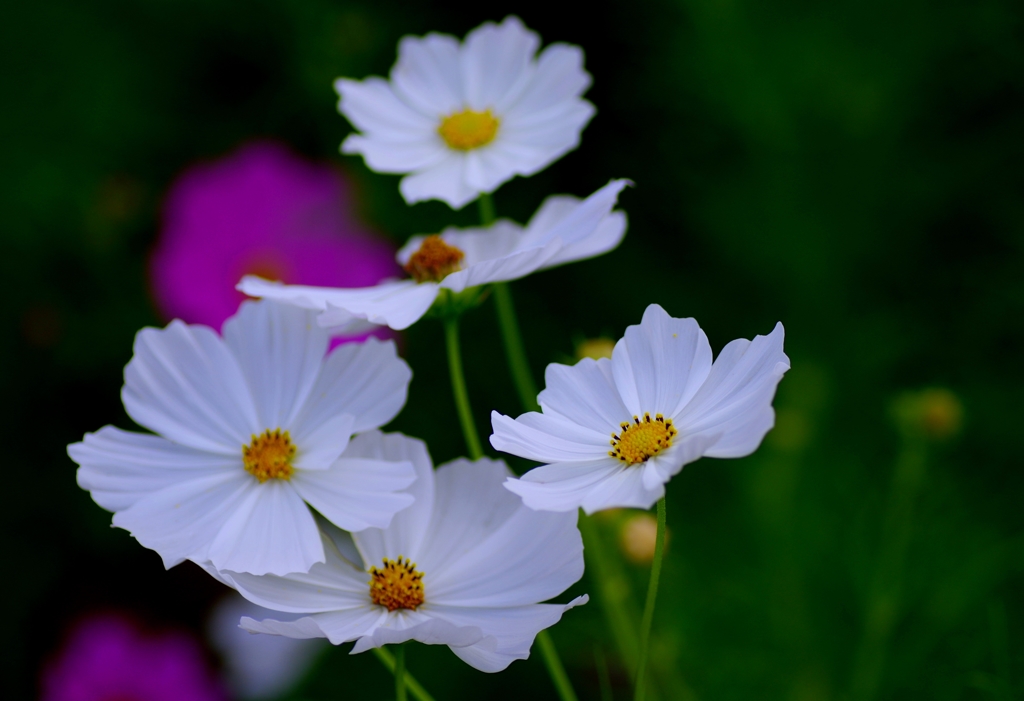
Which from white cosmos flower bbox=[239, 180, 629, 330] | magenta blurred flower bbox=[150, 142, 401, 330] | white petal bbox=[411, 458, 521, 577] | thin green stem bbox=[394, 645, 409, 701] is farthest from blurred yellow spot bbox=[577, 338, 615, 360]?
magenta blurred flower bbox=[150, 142, 401, 330]

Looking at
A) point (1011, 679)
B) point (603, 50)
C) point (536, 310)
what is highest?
point (603, 50)

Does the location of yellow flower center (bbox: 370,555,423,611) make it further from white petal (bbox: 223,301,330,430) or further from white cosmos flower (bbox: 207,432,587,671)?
white petal (bbox: 223,301,330,430)

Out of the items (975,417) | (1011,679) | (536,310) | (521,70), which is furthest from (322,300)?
(975,417)

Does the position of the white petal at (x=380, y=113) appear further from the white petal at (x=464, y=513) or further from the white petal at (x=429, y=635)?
the white petal at (x=429, y=635)

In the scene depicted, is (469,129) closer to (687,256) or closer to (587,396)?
(587,396)

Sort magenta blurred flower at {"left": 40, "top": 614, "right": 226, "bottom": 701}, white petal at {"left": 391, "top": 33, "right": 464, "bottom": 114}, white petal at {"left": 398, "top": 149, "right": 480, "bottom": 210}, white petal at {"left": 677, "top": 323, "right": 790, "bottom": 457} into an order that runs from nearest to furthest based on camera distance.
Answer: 1. white petal at {"left": 677, "top": 323, "right": 790, "bottom": 457}
2. white petal at {"left": 398, "top": 149, "right": 480, "bottom": 210}
3. white petal at {"left": 391, "top": 33, "right": 464, "bottom": 114}
4. magenta blurred flower at {"left": 40, "top": 614, "right": 226, "bottom": 701}

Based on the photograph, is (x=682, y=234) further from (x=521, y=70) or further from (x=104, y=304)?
(x=104, y=304)

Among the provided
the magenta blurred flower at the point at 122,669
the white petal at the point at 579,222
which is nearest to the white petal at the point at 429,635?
the white petal at the point at 579,222

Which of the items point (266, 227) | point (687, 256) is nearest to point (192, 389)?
point (266, 227)
